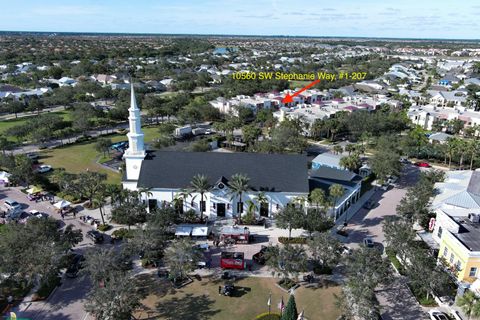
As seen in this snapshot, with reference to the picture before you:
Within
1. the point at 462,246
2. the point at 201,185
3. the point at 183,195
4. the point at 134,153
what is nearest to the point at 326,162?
the point at 201,185

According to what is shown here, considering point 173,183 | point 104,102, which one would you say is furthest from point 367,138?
point 104,102

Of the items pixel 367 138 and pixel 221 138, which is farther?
pixel 221 138

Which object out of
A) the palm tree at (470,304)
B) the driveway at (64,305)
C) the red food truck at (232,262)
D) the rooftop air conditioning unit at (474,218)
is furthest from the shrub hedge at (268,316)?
the rooftop air conditioning unit at (474,218)

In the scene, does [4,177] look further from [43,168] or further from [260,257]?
[260,257]

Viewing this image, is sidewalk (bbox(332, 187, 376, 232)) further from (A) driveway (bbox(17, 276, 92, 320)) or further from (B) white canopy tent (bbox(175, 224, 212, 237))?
(A) driveway (bbox(17, 276, 92, 320))

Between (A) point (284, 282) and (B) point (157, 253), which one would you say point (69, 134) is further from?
(A) point (284, 282)

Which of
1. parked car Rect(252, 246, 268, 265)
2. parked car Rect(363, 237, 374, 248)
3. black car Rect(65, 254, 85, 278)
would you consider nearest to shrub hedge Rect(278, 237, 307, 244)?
parked car Rect(252, 246, 268, 265)
